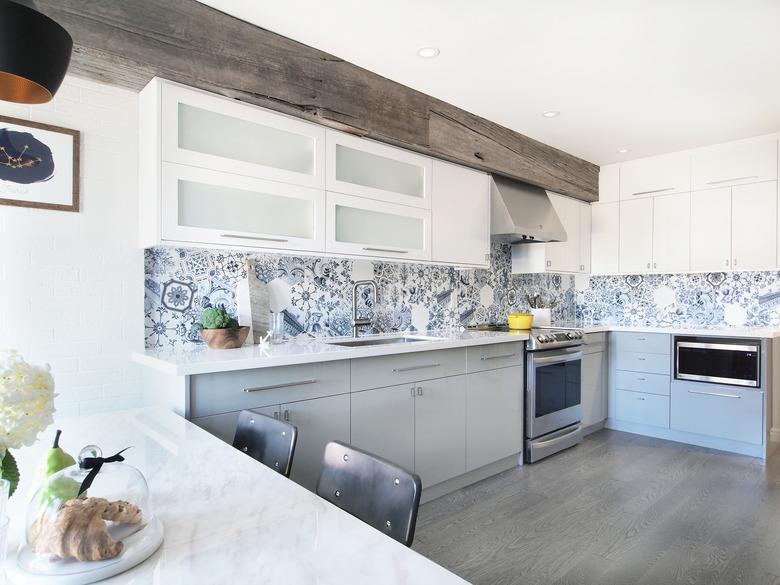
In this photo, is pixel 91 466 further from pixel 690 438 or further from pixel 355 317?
pixel 690 438

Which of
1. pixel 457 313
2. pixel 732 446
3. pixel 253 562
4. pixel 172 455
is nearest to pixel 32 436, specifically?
pixel 253 562

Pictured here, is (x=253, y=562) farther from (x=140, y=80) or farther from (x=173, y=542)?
(x=140, y=80)

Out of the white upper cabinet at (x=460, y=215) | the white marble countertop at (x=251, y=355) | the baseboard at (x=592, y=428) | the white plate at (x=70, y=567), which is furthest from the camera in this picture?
the baseboard at (x=592, y=428)

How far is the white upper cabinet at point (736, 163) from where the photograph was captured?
3883 mm

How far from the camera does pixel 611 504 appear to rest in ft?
9.25

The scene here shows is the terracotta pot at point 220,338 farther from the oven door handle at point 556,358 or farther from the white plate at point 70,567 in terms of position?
the oven door handle at point 556,358

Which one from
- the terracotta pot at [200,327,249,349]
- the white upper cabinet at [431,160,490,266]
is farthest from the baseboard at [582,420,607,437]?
the terracotta pot at [200,327,249,349]

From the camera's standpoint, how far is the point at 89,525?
0.77 meters

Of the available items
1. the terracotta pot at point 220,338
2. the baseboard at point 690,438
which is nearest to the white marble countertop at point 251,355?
the terracotta pot at point 220,338

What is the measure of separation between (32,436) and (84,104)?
1940 millimetres

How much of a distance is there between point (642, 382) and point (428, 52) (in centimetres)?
329

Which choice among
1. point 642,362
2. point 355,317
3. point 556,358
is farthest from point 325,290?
point 642,362

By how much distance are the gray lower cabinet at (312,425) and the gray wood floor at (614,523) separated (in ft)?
2.12

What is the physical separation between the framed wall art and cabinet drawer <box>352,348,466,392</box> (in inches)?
58.7
